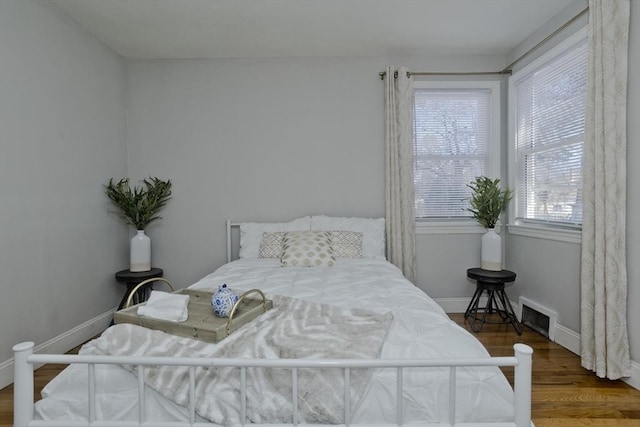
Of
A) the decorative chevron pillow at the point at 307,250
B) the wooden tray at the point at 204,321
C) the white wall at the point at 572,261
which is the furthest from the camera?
the decorative chevron pillow at the point at 307,250

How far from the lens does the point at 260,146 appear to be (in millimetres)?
3502

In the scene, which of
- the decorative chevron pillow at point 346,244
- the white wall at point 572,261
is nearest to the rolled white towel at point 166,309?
the decorative chevron pillow at point 346,244

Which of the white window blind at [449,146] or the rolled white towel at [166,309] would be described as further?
the white window blind at [449,146]

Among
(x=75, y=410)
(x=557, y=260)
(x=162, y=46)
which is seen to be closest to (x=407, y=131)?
(x=557, y=260)

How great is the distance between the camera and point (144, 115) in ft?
11.5

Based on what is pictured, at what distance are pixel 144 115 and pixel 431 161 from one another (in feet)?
9.51

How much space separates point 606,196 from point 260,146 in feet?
9.00

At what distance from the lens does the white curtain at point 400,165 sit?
3.34m

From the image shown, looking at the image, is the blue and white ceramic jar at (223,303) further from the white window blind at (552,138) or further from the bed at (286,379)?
the white window blind at (552,138)

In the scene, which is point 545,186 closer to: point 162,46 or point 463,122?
point 463,122

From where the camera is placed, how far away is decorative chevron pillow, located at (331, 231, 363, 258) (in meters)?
3.05

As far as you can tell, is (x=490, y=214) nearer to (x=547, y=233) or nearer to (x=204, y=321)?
(x=547, y=233)

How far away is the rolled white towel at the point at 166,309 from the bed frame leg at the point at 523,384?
3.92 feet

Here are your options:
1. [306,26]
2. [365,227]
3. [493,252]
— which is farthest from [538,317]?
[306,26]
